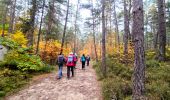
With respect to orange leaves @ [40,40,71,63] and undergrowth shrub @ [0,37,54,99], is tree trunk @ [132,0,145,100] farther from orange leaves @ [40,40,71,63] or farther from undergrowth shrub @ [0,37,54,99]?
orange leaves @ [40,40,71,63]

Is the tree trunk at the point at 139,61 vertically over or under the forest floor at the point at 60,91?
over

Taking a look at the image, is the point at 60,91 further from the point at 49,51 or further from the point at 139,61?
the point at 49,51

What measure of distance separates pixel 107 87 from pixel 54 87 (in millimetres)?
3378

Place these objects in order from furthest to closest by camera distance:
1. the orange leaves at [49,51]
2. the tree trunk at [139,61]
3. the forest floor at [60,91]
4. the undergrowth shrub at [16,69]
Answer: the orange leaves at [49,51]
the undergrowth shrub at [16,69]
the forest floor at [60,91]
the tree trunk at [139,61]

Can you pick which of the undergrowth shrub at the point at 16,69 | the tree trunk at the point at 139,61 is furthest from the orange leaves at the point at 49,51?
the tree trunk at the point at 139,61

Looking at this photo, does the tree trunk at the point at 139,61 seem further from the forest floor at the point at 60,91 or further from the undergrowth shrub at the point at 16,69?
the undergrowth shrub at the point at 16,69

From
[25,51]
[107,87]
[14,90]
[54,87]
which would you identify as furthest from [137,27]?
[25,51]

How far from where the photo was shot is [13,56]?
15.7 meters

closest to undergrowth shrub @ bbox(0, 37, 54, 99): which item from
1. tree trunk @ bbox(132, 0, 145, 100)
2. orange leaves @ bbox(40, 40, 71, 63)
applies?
orange leaves @ bbox(40, 40, 71, 63)

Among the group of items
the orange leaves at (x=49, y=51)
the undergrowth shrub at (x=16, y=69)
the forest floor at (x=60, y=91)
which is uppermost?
the orange leaves at (x=49, y=51)

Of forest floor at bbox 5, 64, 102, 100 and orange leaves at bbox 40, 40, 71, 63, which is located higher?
orange leaves at bbox 40, 40, 71, 63

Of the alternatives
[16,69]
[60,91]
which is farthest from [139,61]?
[16,69]

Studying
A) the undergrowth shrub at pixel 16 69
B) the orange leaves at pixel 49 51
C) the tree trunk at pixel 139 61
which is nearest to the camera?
the tree trunk at pixel 139 61

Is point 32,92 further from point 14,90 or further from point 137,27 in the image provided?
point 137,27
